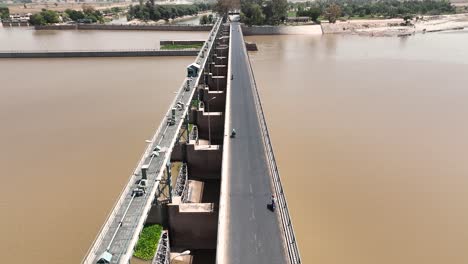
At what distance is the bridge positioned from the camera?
17.8m

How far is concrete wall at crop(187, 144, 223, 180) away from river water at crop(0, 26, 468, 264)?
5382 millimetres

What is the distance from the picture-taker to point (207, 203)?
2439cm

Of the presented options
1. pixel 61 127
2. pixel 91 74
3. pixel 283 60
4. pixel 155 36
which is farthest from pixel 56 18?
pixel 61 127

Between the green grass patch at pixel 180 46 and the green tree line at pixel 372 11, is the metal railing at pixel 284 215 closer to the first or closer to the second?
the green grass patch at pixel 180 46

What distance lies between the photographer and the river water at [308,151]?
918 inches

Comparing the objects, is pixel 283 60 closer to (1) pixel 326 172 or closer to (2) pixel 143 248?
(1) pixel 326 172

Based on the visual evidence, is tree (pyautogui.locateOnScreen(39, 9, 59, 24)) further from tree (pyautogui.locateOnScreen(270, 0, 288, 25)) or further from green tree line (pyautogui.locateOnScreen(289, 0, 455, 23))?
green tree line (pyautogui.locateOnScreen(289, 0, 455, 23))

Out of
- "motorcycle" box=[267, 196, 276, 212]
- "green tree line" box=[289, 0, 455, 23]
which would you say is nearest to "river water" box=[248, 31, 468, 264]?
"motorcycle" box=[267, 196, 276, 212]

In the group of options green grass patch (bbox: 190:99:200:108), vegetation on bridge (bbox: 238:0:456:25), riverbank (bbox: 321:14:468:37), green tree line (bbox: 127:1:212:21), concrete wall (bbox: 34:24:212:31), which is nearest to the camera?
green grass patch (bbox: 190:99:200:108)

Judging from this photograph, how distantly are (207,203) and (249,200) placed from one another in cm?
396

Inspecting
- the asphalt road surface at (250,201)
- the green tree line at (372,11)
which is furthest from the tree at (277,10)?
the asphalt road surface at (250,201)

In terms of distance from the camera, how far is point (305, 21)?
403 feet

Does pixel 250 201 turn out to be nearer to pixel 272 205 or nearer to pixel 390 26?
pixel 272 205

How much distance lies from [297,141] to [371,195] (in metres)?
10.5
